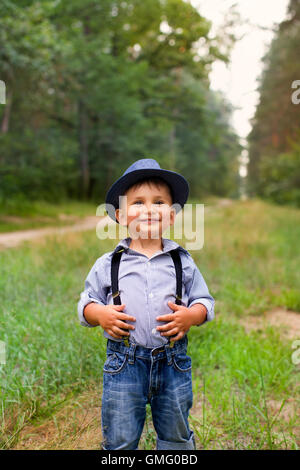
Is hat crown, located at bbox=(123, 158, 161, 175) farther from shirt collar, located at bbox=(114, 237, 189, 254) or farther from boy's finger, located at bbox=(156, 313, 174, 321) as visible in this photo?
boy's finger, located at bbox=(156, 313, 174, 321)

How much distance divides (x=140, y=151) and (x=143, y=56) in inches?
264

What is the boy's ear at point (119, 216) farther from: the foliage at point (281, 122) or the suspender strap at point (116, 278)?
the foliage at point (281, 122)

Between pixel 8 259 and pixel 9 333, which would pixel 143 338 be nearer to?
pixel 9 333

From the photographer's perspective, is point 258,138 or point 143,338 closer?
point 143,338

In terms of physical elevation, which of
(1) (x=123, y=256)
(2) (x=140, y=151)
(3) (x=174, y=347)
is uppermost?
(2) (x=140, y=151)

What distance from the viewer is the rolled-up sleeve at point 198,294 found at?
172cm

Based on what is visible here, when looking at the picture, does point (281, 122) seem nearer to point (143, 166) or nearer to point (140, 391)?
point (143, 166)

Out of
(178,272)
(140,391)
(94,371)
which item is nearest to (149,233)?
(178,272)

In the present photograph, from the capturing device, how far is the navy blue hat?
5.58 ft

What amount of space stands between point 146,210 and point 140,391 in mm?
752

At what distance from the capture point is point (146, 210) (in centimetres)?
171

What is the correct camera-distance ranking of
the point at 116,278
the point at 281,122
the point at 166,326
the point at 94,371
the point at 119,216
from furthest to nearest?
the point at 281,122
the point at 94,371
the point at 119,216
the point at 116,278
the point at 166,326

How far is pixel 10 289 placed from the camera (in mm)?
4000
